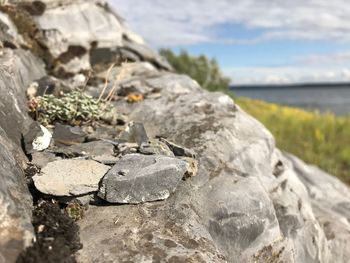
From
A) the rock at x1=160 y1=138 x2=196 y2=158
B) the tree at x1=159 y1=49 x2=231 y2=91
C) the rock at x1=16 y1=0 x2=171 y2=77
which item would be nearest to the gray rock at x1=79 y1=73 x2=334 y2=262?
the rock at x1=160 y1=138 x2=196 y2=158

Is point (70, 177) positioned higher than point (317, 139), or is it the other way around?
point (70, 177)

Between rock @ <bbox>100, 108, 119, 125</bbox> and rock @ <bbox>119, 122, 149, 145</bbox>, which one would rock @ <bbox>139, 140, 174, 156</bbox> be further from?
rock @ <bbox>100, 108, 119, 125</bbox>

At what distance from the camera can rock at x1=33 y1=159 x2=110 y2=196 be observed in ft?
20.1

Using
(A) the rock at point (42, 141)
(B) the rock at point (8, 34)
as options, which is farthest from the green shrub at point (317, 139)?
(A) the rock at point (42, 141)

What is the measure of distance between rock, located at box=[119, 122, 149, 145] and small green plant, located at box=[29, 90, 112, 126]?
3.11ft

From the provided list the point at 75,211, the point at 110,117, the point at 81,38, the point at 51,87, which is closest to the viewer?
the point at 75,211

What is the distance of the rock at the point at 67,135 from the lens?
7.89 m

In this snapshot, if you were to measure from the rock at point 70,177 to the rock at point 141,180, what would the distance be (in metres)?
0.21

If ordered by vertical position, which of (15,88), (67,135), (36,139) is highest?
(15,88)

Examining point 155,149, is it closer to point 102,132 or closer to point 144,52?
point 102,132

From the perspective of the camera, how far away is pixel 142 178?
630 cm

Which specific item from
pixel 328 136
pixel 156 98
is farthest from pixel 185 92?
pixel 328 136

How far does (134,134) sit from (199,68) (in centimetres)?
3282

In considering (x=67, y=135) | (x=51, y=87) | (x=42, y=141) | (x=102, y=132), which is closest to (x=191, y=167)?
(x=102, y=132)
